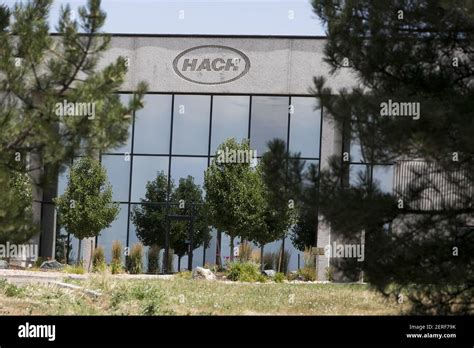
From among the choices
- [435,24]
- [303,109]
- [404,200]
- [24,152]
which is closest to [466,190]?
[404,200]

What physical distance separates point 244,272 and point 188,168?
323 inches

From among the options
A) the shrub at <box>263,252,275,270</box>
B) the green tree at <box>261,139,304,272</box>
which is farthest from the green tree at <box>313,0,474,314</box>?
the shrub at <box>263,252,275,270</box>

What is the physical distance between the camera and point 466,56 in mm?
10617

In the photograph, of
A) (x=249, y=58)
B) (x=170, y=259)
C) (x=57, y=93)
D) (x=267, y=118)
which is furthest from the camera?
(x=267, y=118)

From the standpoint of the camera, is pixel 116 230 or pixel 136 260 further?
pixel 116 230

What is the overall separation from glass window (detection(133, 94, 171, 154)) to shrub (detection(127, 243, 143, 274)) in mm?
4840

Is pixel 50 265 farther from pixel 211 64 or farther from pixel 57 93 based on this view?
pixel 57 93

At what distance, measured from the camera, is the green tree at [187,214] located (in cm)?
2945

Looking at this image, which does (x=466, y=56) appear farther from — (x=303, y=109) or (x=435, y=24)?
(x=303, y=109)

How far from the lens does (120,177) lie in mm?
30375

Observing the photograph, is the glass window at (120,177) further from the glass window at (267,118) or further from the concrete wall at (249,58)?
the glass window at (267,118)

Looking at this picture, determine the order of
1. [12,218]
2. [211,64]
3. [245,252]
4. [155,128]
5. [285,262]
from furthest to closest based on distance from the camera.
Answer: [155,128]
[211,64]
[285,262]
[245,252]
[12,218]

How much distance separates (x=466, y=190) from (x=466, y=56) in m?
1.96

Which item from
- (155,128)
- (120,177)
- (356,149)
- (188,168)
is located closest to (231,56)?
(155,128)
